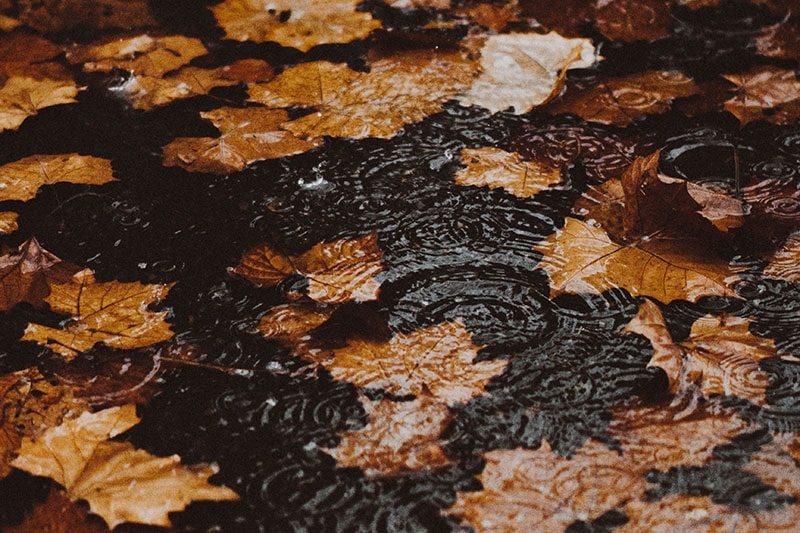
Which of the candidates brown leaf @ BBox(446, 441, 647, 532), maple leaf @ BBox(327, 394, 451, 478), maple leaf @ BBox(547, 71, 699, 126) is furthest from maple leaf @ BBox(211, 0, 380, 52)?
brown leaf @ BBox(446, 441, 647, 532)

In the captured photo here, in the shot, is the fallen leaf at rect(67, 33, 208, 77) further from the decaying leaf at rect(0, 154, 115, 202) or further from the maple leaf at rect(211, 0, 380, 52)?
the decaying leaf at rect(0, 154, 115, 202)

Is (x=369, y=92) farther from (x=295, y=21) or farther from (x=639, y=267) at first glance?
(x=639, y=267)

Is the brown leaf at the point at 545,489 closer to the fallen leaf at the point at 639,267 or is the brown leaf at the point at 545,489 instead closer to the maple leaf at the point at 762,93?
the fallen leaf at the point at 639,267

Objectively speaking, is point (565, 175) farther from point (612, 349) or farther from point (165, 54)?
point (165, 54)

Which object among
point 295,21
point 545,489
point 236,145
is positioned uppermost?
point 295,21

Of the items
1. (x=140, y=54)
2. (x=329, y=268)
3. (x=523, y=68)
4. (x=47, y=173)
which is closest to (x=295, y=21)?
(x=140, y=54)

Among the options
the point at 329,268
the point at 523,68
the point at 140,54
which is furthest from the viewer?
the point at 140,54
